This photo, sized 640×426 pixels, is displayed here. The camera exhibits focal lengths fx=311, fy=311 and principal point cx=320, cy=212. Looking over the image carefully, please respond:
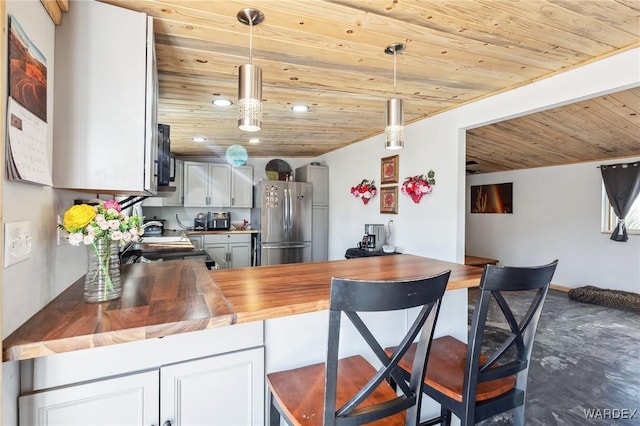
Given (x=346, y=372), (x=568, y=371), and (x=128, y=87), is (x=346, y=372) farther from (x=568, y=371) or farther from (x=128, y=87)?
(x=568, y=371)

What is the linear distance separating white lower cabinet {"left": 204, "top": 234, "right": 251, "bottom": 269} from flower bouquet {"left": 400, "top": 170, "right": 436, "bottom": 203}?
2830mm

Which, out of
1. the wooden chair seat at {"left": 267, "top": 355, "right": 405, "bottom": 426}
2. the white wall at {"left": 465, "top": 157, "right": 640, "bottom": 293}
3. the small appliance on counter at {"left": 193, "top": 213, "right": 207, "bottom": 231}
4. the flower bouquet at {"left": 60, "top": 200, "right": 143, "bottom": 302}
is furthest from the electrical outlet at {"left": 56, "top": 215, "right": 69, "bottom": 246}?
the white wall at {"left": 465, "top": 157, "right": 640, "bottom": 293}

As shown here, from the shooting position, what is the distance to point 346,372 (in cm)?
129

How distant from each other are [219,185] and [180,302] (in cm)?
443

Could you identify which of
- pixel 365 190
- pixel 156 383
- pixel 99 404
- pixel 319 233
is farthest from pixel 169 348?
pixel 319 233

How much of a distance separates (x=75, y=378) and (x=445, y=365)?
4.57 feet

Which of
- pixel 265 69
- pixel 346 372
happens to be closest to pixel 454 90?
pixel 265 69

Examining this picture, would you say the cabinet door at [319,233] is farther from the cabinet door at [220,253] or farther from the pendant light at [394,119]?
the pendant light at [394,119]

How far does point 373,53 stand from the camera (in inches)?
76.6

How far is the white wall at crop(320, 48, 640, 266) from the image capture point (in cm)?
208

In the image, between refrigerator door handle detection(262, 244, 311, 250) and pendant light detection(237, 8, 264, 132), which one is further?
refrigerator door handle detection(262, 244, 311, 250)

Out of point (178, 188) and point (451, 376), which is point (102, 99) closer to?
point (451, 376)

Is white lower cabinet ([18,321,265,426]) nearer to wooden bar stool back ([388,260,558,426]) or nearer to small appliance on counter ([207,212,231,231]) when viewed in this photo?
wooden bar stool back ([388,260,558,426])

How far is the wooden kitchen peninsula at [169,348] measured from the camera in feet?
2.94
